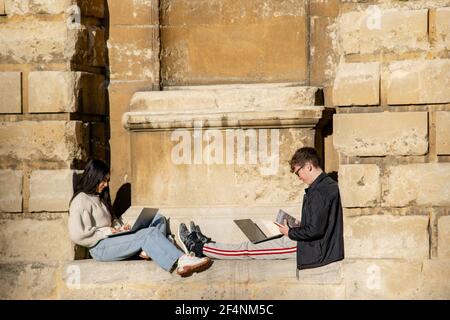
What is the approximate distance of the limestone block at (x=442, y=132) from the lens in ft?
22.9

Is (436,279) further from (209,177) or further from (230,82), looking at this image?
(230,82)

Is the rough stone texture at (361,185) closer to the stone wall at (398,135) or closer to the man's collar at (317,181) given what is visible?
the stone wall at (398,135)

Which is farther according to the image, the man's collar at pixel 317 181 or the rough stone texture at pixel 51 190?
the rough stone texture at pixel 51 190

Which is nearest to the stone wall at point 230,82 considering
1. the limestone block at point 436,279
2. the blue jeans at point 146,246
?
the limestone block at point 436,279

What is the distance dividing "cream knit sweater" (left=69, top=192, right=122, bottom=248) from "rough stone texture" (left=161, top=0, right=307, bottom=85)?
1.29m

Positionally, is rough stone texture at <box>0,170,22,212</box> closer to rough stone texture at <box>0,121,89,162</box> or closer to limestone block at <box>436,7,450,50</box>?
rough stone texture at <box>0,121,89,162</box>

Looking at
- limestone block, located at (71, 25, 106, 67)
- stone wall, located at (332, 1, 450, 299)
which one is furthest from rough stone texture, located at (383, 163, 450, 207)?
limestone block, located at (71, 25, 106, 67)

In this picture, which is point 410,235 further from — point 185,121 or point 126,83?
point 126,83

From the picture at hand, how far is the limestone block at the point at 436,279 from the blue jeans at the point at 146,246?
183 cm

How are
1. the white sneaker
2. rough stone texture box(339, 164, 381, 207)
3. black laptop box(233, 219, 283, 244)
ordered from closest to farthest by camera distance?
1. rough stone texture box(339, 164, 381, 207)
2. the white sneaker
3. black laptop box(233, 219, 283, 244)

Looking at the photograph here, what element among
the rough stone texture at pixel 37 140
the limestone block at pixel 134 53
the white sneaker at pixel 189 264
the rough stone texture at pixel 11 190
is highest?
the limestone block at pixel 134 53

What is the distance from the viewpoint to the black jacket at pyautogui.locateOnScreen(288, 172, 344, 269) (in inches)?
282

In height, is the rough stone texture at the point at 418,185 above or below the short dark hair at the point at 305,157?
below

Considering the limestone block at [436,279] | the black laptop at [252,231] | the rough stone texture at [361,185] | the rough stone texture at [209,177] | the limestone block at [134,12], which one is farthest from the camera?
the limestone block at [134,12]
